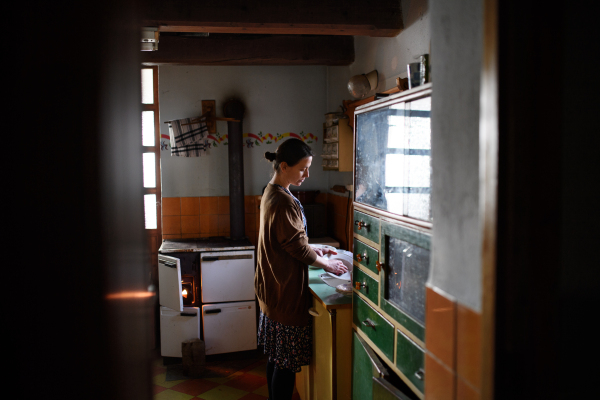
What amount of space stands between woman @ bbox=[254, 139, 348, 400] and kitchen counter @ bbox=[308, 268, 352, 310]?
8 cm

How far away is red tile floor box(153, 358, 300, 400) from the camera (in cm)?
290

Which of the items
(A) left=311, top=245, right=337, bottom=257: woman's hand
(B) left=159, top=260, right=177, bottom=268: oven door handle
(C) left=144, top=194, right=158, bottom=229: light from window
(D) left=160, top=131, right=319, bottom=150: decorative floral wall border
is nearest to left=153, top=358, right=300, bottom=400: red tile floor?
(B) left=159, top=260, right=177, bottom=268: oven door handle

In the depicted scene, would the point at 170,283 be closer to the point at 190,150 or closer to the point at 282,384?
the point at 190,150

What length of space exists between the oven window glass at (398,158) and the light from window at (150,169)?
2577mm

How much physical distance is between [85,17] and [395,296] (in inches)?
52.7

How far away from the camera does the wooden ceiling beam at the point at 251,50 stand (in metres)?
3.41

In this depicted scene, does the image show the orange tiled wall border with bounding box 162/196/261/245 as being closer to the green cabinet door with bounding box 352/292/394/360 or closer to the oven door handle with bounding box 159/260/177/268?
the oven door handle with bounding box 159/260/177/268

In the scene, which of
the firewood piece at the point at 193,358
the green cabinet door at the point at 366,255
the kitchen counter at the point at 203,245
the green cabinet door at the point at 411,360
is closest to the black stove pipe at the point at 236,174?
the kitchen counter at the point at 203,245

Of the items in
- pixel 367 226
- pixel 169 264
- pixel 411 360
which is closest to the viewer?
pixel 411 360

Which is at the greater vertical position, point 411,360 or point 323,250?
point 323,250

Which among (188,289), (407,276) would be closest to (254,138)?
(188,289)

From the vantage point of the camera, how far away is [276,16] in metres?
2.53

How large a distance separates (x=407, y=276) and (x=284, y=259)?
0.91 meters

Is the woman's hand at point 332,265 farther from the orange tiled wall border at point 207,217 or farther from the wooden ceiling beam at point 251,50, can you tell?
the wooden ceiling beam at point 251,50
